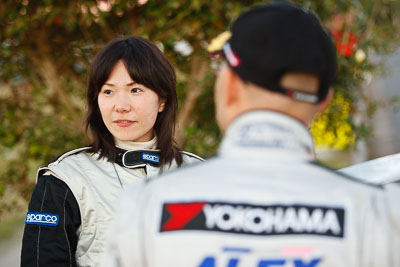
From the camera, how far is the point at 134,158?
2156mm

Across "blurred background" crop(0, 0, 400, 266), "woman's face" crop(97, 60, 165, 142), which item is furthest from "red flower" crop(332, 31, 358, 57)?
"woman's face" crop(97, 60, 165, 142)

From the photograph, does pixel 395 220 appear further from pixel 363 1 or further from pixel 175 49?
pixel 363 1

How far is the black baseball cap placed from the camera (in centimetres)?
119

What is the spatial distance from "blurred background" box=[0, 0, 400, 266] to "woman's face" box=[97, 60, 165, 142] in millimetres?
1678

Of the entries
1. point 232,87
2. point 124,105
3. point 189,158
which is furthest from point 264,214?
point 189,158

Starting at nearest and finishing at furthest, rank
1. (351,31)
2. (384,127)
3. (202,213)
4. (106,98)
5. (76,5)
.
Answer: (202,213), (106,98), (76,5), (351,31), (384,127)

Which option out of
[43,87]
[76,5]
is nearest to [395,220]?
[76,5]

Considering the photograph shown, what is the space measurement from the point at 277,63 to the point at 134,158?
1.08 metres

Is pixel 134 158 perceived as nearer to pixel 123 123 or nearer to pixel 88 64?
pixel 123 123

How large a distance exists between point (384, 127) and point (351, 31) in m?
4.24

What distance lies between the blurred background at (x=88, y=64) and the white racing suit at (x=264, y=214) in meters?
2.71

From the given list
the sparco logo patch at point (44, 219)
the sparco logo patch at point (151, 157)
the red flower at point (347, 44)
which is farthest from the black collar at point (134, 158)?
the red flower at point (347, 44)

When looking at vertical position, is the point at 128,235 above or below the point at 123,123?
below

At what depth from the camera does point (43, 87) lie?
445 cm
